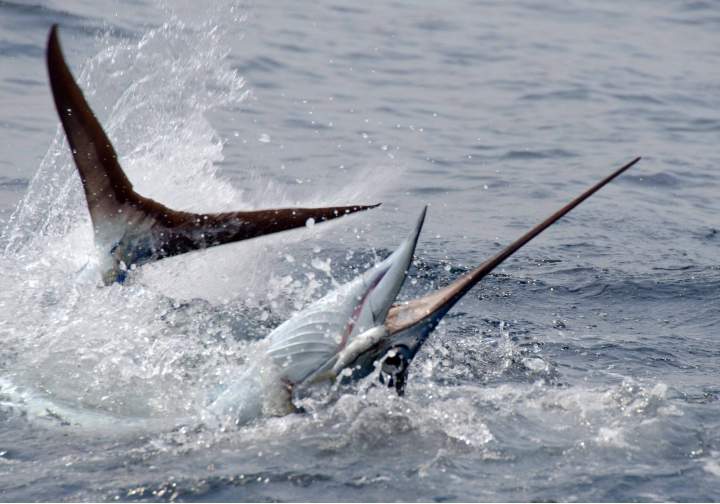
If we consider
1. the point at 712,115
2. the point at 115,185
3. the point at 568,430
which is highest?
the point at 115,185

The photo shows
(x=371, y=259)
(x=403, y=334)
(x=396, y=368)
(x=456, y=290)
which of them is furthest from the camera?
(x=371, y=259)

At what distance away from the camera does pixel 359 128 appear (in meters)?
10.2

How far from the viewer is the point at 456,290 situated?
3988mm

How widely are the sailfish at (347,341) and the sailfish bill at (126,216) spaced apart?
0.96 ft

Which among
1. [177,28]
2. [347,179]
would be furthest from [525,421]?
[177,28]

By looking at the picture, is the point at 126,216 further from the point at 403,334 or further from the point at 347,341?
the point at 403,334

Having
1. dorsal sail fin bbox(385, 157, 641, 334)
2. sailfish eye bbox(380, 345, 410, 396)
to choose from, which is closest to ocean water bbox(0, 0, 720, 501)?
sailfish eye bbox(380, 345, 410, 396)

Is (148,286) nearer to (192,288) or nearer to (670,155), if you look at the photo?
(192,288)

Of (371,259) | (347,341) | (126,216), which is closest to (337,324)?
(347,341)

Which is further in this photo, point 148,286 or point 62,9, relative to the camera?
point 62,9

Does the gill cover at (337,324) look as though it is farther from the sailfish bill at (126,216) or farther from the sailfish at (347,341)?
the sailfish bill at (126,216)

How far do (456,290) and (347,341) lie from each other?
0.51m

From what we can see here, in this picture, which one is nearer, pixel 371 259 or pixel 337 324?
pixel 337 324

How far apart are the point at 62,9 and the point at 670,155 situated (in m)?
6.42
